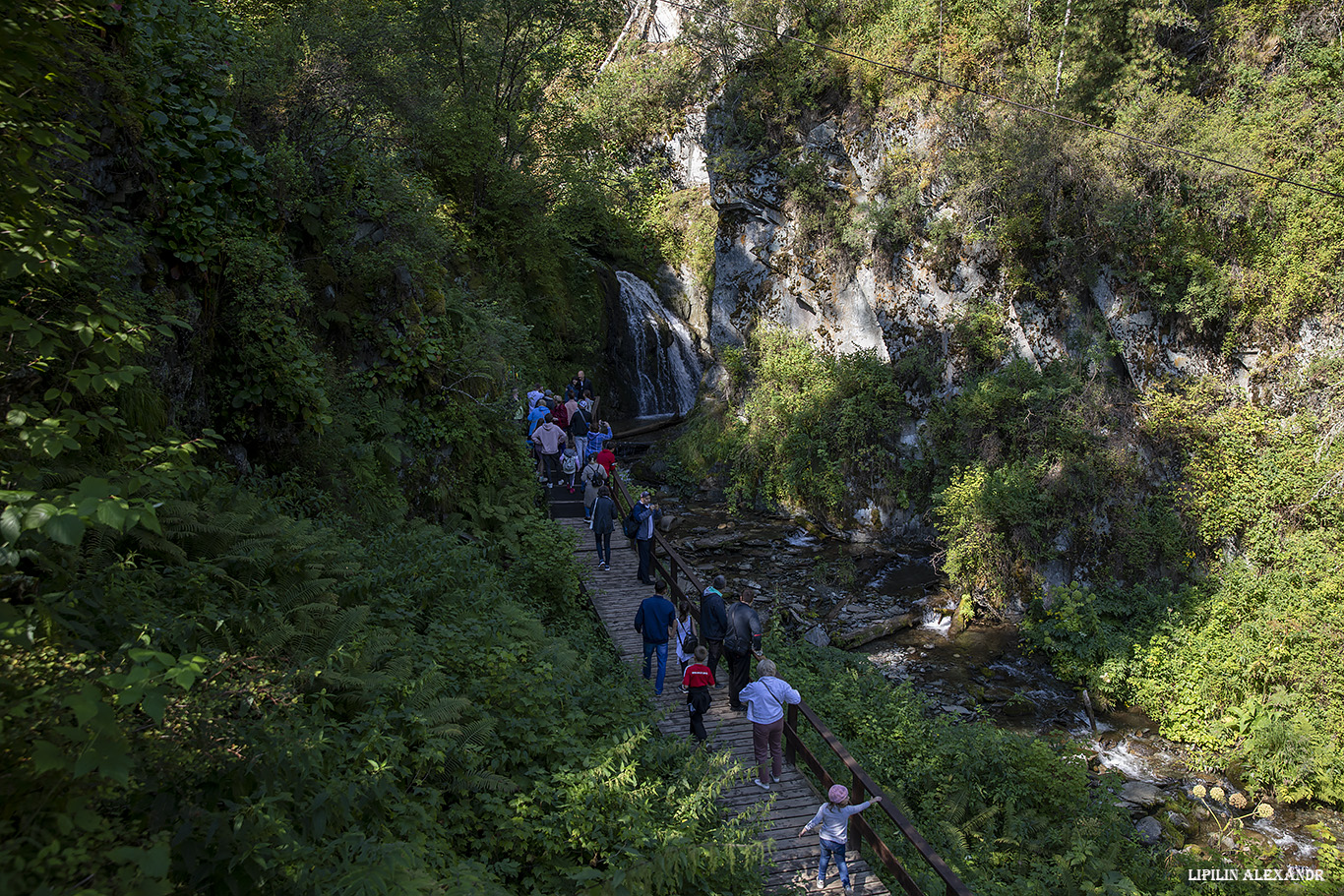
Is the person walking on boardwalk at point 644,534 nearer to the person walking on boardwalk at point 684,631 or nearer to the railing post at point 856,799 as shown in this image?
the person walking on boardwalk at point 684,631

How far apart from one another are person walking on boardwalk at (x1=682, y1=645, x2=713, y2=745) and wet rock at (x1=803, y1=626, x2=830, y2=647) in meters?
6.27

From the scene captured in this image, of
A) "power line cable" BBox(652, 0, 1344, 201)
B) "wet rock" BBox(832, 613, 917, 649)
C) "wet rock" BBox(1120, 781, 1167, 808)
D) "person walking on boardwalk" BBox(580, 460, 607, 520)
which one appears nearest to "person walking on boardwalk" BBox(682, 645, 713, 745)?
"person walking on boardwalk" BBox(580, 460, 607, 520)

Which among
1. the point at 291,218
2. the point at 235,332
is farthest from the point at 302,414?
the point at 291,218

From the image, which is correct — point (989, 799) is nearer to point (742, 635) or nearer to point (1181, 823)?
point (1181, 823)

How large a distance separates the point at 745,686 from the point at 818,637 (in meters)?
6.10

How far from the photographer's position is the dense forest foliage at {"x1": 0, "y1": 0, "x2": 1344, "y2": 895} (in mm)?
3787

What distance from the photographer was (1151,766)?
38.1 ft

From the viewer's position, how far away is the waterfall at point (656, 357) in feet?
86.9

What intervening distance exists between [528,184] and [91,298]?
54.8 feet

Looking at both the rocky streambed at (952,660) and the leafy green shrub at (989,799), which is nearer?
the leafy green shrub at (989,799)

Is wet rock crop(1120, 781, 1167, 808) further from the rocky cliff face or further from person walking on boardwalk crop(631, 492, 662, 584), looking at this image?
the rocky cliff face

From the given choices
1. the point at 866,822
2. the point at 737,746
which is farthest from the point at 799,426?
the point at 866,822

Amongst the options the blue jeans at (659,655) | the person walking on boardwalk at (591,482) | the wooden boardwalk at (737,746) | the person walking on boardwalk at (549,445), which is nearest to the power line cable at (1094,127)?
the person walking on boardwalk at (549,445)

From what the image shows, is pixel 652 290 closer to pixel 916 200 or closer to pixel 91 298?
pixel 916 200
